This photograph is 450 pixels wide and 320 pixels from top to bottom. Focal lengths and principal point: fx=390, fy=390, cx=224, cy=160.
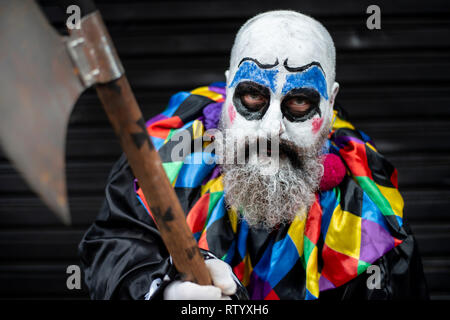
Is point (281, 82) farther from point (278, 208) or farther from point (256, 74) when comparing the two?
point (278, 208)

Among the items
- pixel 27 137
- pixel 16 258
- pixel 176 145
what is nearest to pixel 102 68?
pixel 27 137

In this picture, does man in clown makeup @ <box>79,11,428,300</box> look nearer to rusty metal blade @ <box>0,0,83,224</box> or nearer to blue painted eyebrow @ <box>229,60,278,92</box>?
blue painted eyebrow @ <box>229,60,278,92</box>

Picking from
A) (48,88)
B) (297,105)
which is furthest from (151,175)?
(297,105)

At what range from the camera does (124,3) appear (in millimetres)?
2488

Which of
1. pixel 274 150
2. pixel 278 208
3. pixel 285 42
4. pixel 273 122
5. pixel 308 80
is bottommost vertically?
pixel 278 208

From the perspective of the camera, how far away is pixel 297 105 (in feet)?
5.13

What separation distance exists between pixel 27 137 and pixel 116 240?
905 millimetres

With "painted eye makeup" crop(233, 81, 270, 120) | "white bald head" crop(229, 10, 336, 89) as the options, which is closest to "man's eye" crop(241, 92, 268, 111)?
"painted eye makeup" crop(233, 81, 270, 120)

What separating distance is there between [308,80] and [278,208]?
52cm

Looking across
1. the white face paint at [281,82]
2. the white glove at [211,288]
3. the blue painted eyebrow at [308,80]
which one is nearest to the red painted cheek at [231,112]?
the white face paint at [281,82]

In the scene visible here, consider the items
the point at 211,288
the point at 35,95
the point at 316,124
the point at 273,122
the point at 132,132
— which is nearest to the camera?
the point at 35,95

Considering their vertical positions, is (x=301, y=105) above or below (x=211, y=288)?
above

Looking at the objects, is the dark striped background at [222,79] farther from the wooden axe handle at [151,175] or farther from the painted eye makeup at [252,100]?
the wooden axe handle at [151,175]

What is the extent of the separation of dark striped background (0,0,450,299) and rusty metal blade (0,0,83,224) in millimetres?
1812
